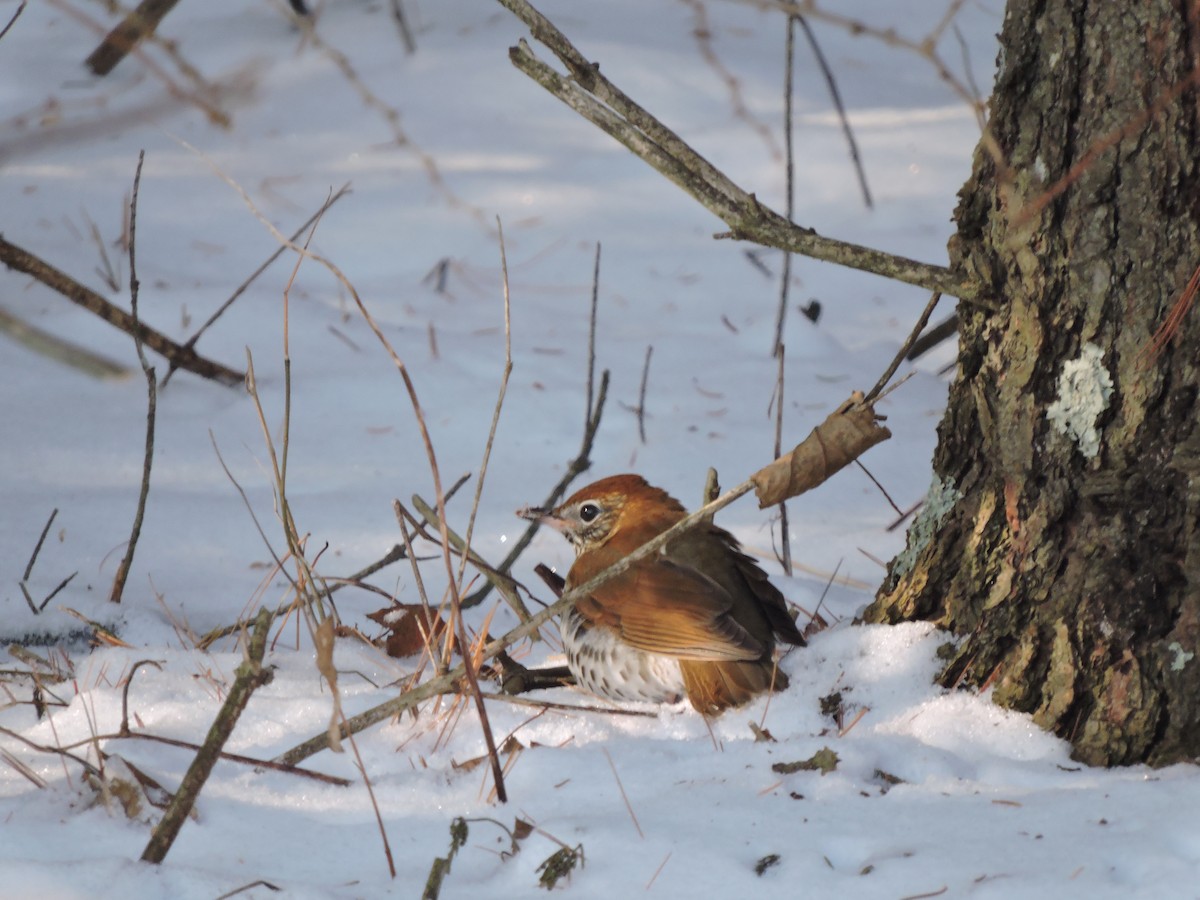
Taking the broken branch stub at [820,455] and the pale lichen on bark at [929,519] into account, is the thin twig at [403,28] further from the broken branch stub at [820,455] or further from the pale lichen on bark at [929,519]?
the broken branch stub at [820,455]

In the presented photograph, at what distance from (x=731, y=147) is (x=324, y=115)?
2184 millimetres

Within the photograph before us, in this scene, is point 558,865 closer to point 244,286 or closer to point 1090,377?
point 1090,377

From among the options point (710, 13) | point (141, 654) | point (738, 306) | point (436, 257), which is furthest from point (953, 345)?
point (141, 654)

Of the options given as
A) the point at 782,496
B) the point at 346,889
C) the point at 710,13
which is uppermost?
the point at 710,13

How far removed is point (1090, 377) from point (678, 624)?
3.23 ft

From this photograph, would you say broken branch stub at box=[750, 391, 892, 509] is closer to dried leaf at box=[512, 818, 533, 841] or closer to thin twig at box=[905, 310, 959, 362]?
dried leaf at box=[512, 818, 533, 841]

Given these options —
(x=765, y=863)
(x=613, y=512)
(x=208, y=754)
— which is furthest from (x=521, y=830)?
(x=613, y=512)

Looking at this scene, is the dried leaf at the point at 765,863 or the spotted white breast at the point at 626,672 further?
the spotted white breast at the point at 626,672

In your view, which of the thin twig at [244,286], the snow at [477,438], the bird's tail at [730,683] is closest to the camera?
the snow at [477,438]

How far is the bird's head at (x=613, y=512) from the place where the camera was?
3.17 m

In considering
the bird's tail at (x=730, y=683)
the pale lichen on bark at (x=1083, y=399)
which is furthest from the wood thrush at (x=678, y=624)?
the pale lichen on bark at (x=1083, y=399)

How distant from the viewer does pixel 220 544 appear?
13.5 ft

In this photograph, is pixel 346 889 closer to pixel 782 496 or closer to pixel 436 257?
pixel 782 496

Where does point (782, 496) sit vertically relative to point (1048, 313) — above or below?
below
